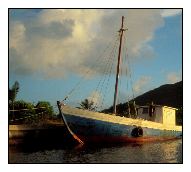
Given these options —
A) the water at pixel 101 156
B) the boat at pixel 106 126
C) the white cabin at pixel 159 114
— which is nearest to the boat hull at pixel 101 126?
the boat at pixel 106 126

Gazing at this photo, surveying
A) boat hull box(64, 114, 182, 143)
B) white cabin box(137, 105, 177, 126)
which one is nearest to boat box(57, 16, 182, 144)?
boat hull box(64, 114, 182, 143)

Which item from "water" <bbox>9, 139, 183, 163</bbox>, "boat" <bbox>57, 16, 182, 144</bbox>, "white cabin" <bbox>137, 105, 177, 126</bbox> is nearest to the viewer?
"water" <bbox>9, 139, 183, 163</bbox>

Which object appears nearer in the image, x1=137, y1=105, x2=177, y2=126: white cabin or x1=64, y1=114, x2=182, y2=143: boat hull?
x1=64, y1=114, x2=182, y2=143: boat hull

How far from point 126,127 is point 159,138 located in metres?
4.57

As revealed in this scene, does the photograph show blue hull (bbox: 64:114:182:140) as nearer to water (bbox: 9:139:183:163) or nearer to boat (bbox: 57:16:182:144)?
boat (bbox: 57:16:182:144)

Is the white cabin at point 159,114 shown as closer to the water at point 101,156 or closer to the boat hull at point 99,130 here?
the boat hull at point 99,130

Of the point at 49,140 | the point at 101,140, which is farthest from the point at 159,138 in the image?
the point at 49,140

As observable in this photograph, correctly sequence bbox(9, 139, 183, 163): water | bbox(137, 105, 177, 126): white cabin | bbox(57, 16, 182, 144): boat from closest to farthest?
bbox(9, 139, 183, 163): water, bbox(57, 16, 182, 144): boat, bbox(137, 105, 177, 126): white cabin

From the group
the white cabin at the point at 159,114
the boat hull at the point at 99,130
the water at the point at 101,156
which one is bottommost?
the water at the point at 101,156

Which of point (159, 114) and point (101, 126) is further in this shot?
point (159, 114)

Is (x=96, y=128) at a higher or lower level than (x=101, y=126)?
lower

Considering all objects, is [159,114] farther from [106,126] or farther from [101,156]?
[101,156]

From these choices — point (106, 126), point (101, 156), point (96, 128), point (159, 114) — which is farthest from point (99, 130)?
point (159, 114)
